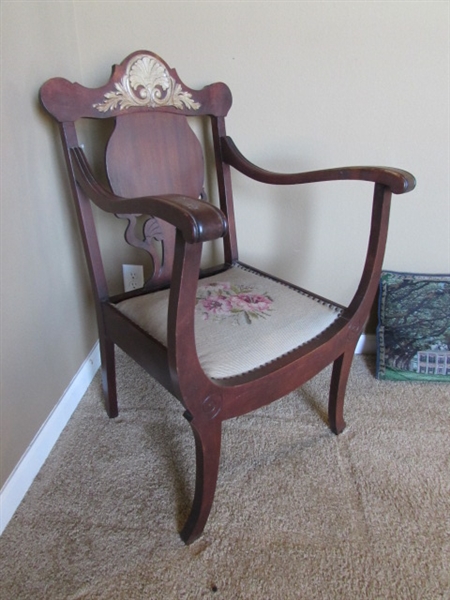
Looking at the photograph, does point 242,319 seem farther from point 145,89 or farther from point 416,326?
point 416,326

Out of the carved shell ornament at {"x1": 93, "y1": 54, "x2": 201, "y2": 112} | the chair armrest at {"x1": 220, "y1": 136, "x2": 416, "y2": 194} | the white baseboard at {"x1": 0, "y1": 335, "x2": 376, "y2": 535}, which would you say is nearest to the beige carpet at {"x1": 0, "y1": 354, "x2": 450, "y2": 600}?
the white baseboard at {"x1": 0, "y1": 335, "x2": 376, "y2": 535}

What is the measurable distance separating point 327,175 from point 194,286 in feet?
1.58

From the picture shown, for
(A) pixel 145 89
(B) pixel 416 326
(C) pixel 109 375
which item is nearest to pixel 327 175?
(A) pixel 145 89

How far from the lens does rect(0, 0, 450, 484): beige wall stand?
88cm

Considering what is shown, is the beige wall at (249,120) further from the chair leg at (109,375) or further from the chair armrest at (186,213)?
the chair armrest at (186,213)

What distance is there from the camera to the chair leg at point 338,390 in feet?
3.20

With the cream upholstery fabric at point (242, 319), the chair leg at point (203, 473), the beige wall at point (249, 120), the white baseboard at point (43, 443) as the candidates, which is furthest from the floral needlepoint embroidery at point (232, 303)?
the white baseboard at point (43, 443)

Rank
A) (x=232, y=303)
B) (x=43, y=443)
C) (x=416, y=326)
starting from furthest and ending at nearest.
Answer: (x=416, y=326) → (x=43, y=443) → (x=232, y=303)

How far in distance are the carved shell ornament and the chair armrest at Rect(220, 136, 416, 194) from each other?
171 mm

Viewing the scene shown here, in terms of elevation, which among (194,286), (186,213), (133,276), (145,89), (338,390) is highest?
(145,89)

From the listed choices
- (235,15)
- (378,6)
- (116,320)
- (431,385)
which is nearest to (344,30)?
(378,6)

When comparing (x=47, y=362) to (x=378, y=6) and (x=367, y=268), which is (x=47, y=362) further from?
(x=378, y=6)

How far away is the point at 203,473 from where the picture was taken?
2.50 ft

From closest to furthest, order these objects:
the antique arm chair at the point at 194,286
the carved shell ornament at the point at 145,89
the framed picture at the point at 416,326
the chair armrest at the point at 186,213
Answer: the chair armrest at the point at 186,213
the antique arm chair at the point at 194,286
the carved shell ornament at the point at 145,89
the framed picture at the point at 416,326
